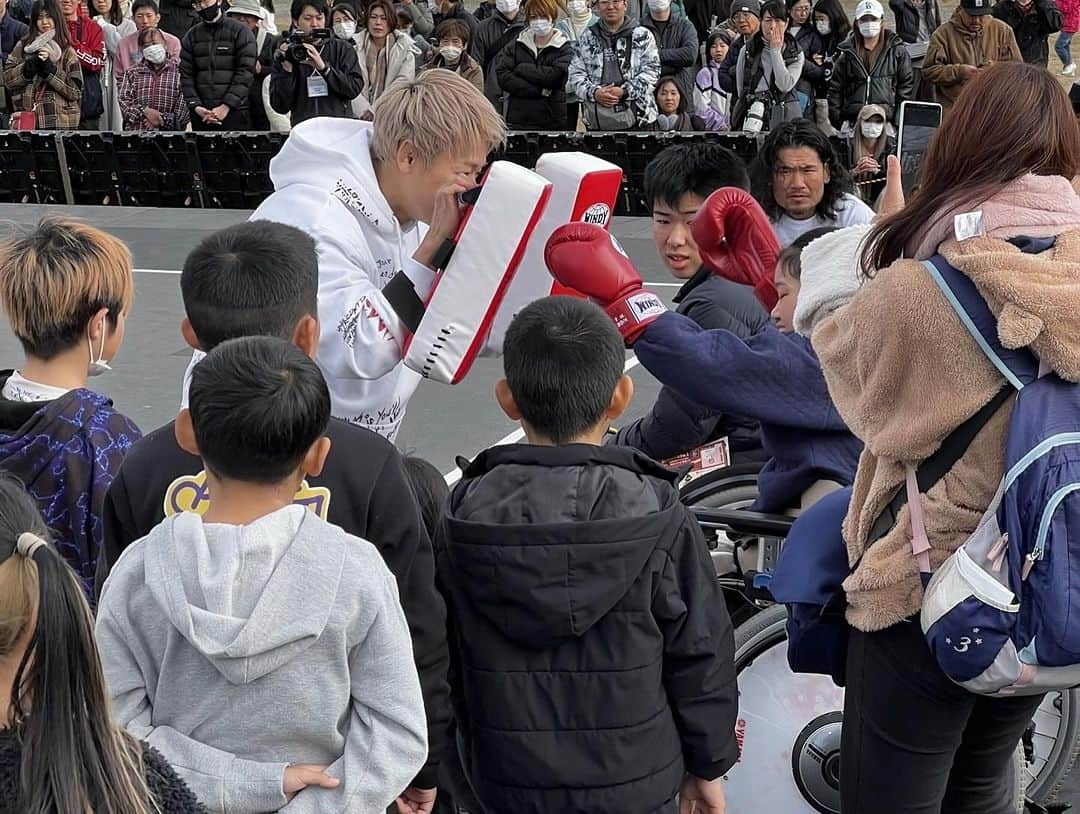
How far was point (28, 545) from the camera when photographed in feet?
5.93

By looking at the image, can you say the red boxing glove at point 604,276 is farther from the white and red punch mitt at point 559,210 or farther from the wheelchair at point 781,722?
the wheelchair at point 781,722

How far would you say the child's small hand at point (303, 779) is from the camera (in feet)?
6.95

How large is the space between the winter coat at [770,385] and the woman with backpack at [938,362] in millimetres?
545

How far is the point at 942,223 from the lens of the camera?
2398mm

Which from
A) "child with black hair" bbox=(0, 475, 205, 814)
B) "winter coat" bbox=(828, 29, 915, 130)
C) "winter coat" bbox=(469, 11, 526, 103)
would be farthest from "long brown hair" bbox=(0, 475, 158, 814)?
"winter coat" bbox=(469, 11, 526, 103)

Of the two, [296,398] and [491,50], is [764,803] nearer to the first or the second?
[296,398]

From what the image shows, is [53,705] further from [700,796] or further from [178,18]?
[178,18]

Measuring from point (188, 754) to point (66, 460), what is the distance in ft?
3.12

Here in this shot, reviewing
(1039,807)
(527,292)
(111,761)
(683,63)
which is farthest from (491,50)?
(111,761)

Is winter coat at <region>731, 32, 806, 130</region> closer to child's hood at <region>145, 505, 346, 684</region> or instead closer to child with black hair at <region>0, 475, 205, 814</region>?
child's hood at <region>145, 505, 346, 684</region>

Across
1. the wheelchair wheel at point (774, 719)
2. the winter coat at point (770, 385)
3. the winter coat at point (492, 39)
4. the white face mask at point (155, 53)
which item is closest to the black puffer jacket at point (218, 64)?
the white face mask at point (155, 53)

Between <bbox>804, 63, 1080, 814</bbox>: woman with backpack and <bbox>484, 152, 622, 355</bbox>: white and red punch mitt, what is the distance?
117 cm

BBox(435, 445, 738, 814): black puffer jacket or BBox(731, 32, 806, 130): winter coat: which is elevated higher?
BBox(435, 445, 738, 814): black puffer jacket

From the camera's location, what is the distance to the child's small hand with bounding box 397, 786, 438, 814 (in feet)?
8.41
